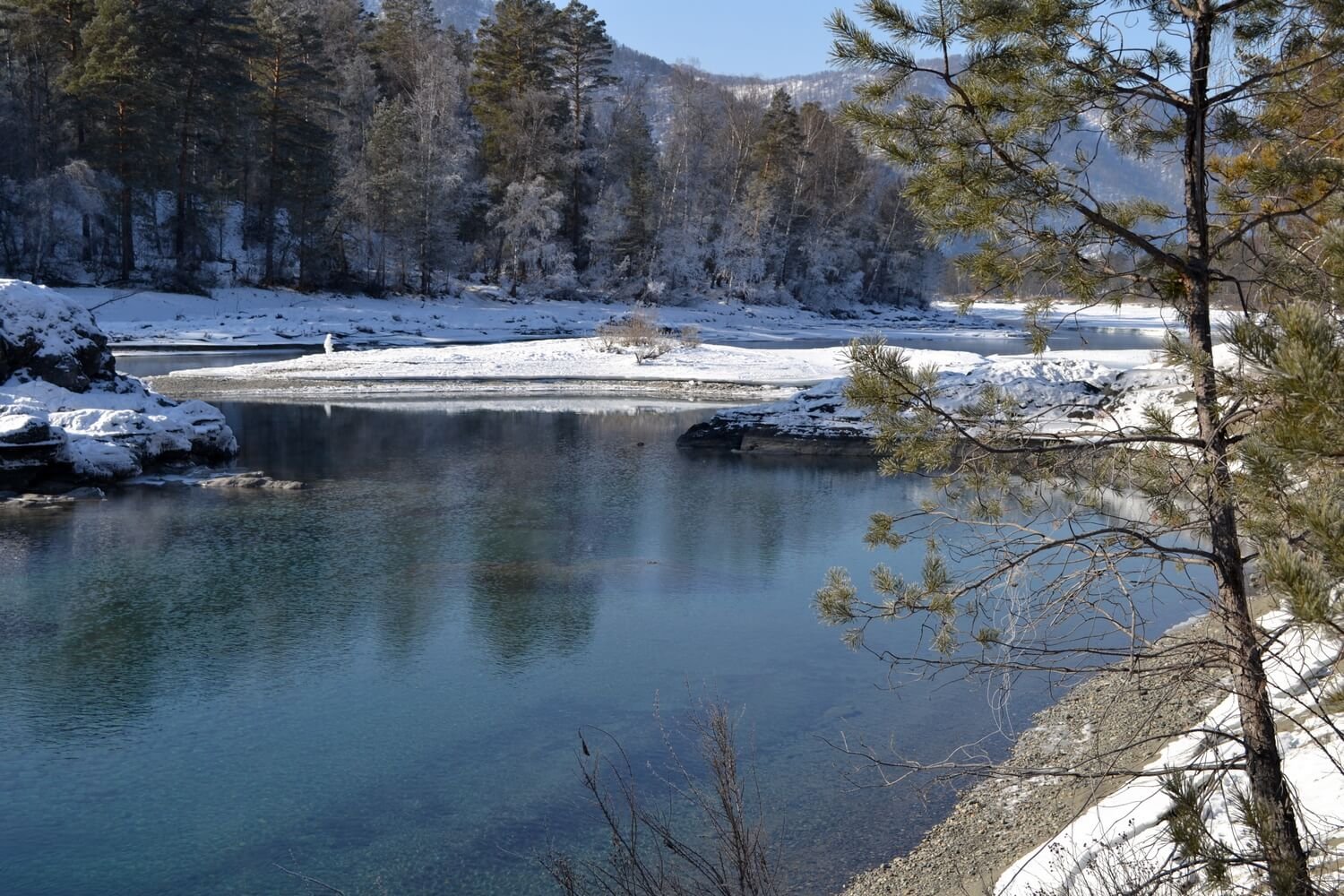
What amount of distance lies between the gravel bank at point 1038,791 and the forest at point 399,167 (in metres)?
35.7

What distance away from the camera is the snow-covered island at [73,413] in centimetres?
1684

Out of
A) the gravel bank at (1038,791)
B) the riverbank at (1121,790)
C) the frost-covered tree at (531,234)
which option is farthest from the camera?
the frost-covered tree at (531,234)

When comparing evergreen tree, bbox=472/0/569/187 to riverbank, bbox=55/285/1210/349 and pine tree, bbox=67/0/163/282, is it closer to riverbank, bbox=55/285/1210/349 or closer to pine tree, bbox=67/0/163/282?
riverbank, bbox=55/285/1210/349

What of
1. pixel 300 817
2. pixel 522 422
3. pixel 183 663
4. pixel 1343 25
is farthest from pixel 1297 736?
pixel 522 422

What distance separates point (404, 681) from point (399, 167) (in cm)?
4473

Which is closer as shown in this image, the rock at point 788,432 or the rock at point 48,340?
the rock at point 48,340

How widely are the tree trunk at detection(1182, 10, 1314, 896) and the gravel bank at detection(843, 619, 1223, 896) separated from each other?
26 cm

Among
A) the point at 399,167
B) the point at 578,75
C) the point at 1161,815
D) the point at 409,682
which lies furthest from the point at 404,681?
the point at 578,75

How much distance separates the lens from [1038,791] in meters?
7.09

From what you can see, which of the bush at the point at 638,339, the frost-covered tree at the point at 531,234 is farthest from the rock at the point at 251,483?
the frost-covered tree at the point at 531,234

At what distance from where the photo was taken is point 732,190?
6500 centimetres

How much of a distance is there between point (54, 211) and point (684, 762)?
44.0 m

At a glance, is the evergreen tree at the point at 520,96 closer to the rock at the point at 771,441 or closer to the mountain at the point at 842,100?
the mountain at the point at 842,100

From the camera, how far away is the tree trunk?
3797mm
